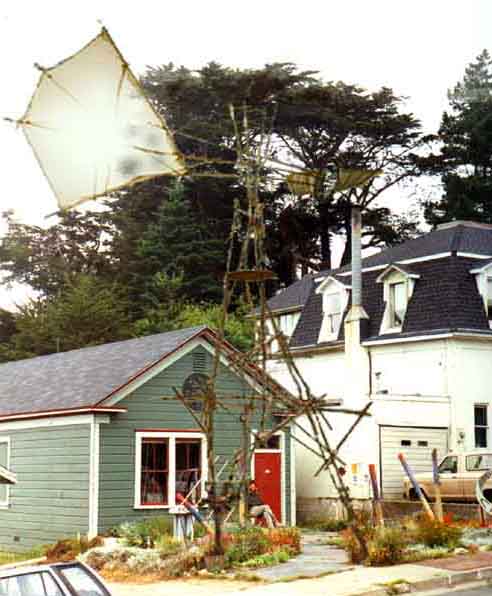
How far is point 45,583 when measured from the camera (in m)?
11.6

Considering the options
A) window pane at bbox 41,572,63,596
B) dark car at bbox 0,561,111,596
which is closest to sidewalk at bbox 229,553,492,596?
dark car at bbox 0,561,111,596

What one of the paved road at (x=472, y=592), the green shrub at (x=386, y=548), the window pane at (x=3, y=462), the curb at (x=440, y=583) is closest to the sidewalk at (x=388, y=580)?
the curb at (x=440, y=583)

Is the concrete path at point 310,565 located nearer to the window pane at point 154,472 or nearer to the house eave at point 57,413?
the window pane at point 154,472

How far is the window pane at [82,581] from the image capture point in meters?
11.8

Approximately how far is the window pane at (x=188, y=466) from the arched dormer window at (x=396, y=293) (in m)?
10.6

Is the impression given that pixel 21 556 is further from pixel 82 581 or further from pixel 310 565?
pixel 82 581

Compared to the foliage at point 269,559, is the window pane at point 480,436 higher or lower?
higher

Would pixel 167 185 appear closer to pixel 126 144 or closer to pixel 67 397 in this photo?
pixel 67 397

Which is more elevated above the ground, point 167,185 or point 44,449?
point 167,185

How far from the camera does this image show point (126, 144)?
43.4ft

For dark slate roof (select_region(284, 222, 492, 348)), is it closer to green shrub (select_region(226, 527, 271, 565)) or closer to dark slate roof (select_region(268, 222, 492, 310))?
dark slate roof (select_region(268, 222, 492, 310))

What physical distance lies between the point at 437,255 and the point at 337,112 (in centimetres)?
2631

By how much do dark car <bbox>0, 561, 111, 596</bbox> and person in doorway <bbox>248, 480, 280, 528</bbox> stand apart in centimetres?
1220

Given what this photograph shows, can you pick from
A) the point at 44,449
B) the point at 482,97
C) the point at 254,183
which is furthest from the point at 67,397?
the point at 482,97
